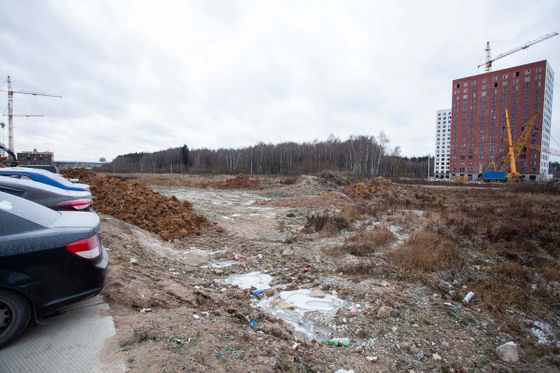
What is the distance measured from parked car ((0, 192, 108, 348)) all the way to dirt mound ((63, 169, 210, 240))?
6.11 meters

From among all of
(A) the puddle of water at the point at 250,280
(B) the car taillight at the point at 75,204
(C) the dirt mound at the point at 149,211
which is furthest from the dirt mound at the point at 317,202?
(B) the car taillight at the point at 75,204

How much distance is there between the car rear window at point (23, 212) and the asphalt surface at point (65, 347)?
1.05 m

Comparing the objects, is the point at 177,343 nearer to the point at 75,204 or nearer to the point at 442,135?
the point at 75,204

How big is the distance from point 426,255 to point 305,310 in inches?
158

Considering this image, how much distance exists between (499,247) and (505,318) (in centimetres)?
509

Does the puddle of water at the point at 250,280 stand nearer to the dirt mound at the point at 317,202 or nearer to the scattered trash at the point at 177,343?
the scattered trash at the point at 177,343

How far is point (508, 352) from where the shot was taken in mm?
3602

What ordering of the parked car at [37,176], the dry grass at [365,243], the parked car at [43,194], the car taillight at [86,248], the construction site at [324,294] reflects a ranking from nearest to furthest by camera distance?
1. the car taillight at [86,248]
2. the construction site at [324,294]
3. the parked car at [43,194]
4. the parked car at [37,176]
5. the dry grass at [365,243]

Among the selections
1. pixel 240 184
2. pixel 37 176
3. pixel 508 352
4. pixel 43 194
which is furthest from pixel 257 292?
pixel 240 184

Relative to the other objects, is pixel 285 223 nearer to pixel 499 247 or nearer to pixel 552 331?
pixel 499 247

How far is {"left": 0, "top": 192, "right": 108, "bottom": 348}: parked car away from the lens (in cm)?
247

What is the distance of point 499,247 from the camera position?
8.55m

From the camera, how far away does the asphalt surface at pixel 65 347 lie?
7.63 feet

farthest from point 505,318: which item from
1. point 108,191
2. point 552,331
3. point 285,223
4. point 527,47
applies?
point 527,47
